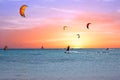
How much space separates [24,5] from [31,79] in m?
5.76

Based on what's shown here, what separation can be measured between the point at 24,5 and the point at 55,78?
248 inches

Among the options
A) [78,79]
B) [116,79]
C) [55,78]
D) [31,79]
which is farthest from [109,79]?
[31,79]

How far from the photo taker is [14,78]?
2498cm

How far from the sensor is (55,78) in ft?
82.6

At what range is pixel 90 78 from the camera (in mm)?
25016

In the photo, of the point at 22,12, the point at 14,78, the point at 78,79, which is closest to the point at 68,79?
the point at 78,79

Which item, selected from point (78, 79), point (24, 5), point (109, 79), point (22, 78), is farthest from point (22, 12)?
point (109, 79)

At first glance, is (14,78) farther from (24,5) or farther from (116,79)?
(116,79)

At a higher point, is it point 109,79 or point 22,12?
point 22,12

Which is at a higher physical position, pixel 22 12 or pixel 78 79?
pixel 22 12

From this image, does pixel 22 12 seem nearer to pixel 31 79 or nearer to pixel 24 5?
pixel 24 5

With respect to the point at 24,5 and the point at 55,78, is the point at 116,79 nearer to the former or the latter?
the point at 55,78

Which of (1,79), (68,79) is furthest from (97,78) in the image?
(1,79)

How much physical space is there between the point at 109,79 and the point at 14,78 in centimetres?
749
